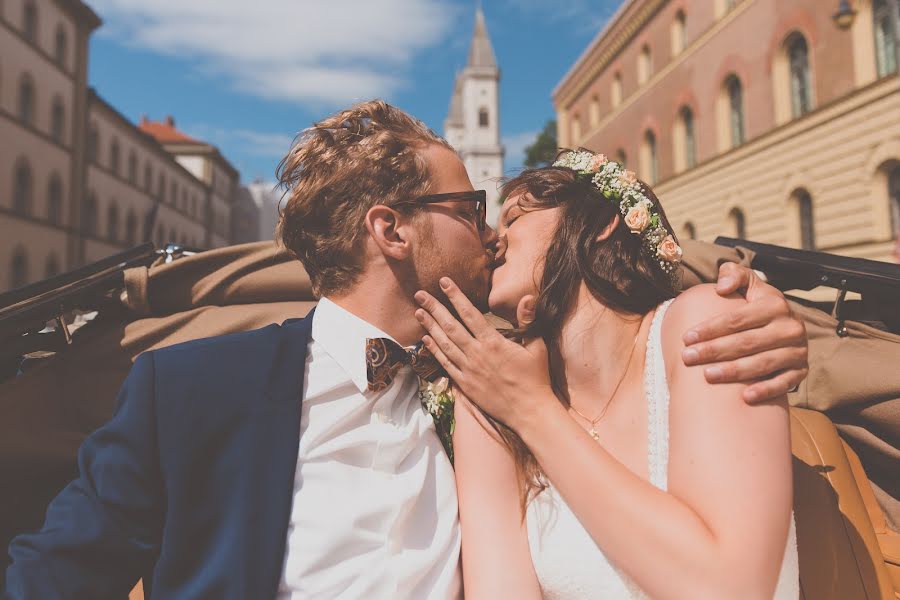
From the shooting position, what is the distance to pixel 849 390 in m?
2.46

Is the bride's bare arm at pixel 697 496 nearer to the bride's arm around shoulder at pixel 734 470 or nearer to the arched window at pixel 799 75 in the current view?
the bride's arm around shoulder at pixel 734 470

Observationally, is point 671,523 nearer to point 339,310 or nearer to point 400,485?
point 400,485

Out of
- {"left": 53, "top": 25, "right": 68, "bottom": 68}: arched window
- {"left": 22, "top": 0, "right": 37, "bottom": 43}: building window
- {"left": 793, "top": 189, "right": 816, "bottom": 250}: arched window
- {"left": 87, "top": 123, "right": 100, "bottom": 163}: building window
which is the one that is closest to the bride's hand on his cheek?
{"left": 793, "top": 189, "right": 816, "bottom": 250}: arched window

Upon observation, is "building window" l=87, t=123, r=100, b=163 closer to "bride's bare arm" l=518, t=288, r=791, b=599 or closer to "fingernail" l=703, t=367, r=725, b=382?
"bride's bare arm" l=518, t=288, r=791, b=599

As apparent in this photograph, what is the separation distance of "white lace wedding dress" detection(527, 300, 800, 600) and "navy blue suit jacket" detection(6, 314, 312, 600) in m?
0.77

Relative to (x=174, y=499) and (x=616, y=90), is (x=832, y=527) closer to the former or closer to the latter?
(x=174, y=499)

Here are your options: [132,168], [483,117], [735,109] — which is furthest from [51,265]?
[483,117]

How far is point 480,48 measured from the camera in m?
→ 64.2

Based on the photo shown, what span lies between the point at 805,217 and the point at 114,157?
3024 centimetres

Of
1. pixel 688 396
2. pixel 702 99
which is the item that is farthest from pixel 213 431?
pixel 702 99

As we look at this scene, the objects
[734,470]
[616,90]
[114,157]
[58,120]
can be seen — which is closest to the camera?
[734,470]

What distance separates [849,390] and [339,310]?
202cm

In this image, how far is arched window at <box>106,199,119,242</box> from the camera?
2970 centimetres

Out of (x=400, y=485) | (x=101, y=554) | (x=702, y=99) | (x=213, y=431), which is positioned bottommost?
(x=101, y=554)
